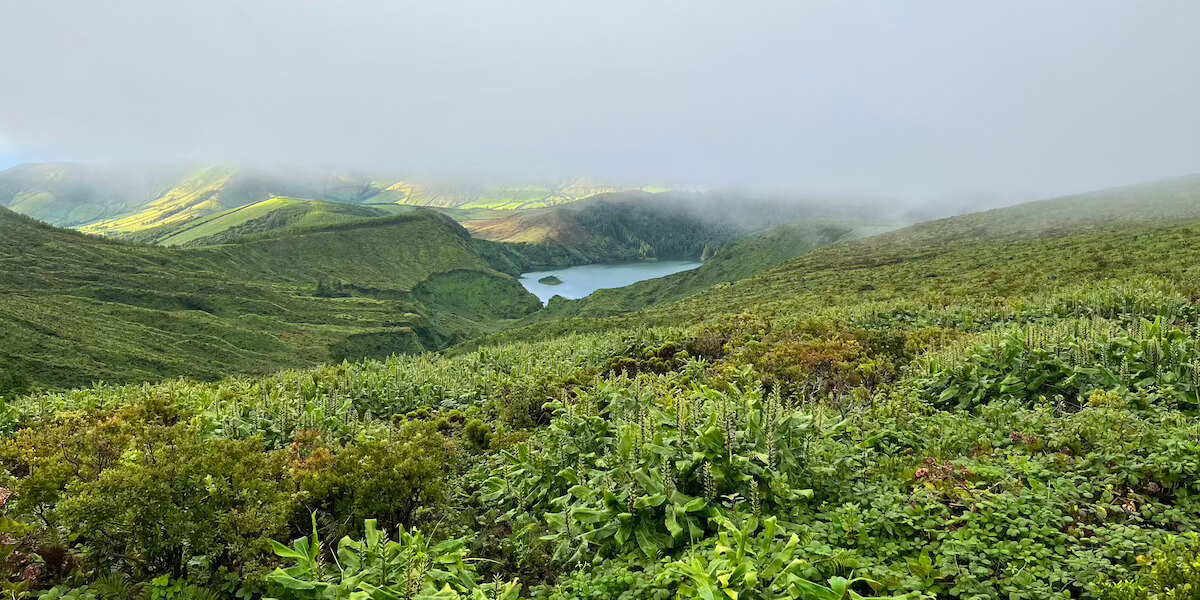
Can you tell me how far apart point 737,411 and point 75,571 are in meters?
6.05

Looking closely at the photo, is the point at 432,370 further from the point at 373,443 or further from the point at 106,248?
the point at 106,248

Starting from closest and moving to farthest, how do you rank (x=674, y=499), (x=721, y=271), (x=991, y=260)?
(x=674, y=499)
(x=991, y=260)
(x=721, y=271)

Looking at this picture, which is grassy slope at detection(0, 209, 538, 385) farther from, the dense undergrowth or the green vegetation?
the dense undergrowth

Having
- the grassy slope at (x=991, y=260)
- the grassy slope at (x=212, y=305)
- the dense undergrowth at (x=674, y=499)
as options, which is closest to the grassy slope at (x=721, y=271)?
the grassy slope at (x=212, y=305)

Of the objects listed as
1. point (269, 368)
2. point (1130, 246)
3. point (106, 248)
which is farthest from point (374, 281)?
point (1130, 246)

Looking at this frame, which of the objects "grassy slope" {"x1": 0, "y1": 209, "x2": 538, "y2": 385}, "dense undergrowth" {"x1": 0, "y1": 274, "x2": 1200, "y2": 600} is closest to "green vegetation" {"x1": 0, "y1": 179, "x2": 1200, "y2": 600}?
"dense undergrowth" {"x1": 0, "y1": 274, "x2": 1200, "y2": 600}

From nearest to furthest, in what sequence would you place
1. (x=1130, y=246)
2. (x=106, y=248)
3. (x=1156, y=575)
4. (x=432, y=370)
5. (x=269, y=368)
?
(x=1156, y=575) < (x=432, y=370) < (x=1130, y=246) < (x=269, y=368) < (x=106, y=248)

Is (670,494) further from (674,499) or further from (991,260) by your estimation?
(991,260)

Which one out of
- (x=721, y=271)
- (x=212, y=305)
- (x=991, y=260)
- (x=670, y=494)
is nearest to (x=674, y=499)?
(x=670, y=494)

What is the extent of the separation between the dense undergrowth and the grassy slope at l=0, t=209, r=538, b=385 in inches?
3154

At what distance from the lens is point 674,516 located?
16.0ft

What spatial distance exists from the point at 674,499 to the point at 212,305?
136500 millimetres

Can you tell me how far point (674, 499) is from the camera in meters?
5.04

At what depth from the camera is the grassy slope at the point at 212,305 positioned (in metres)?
76.6
